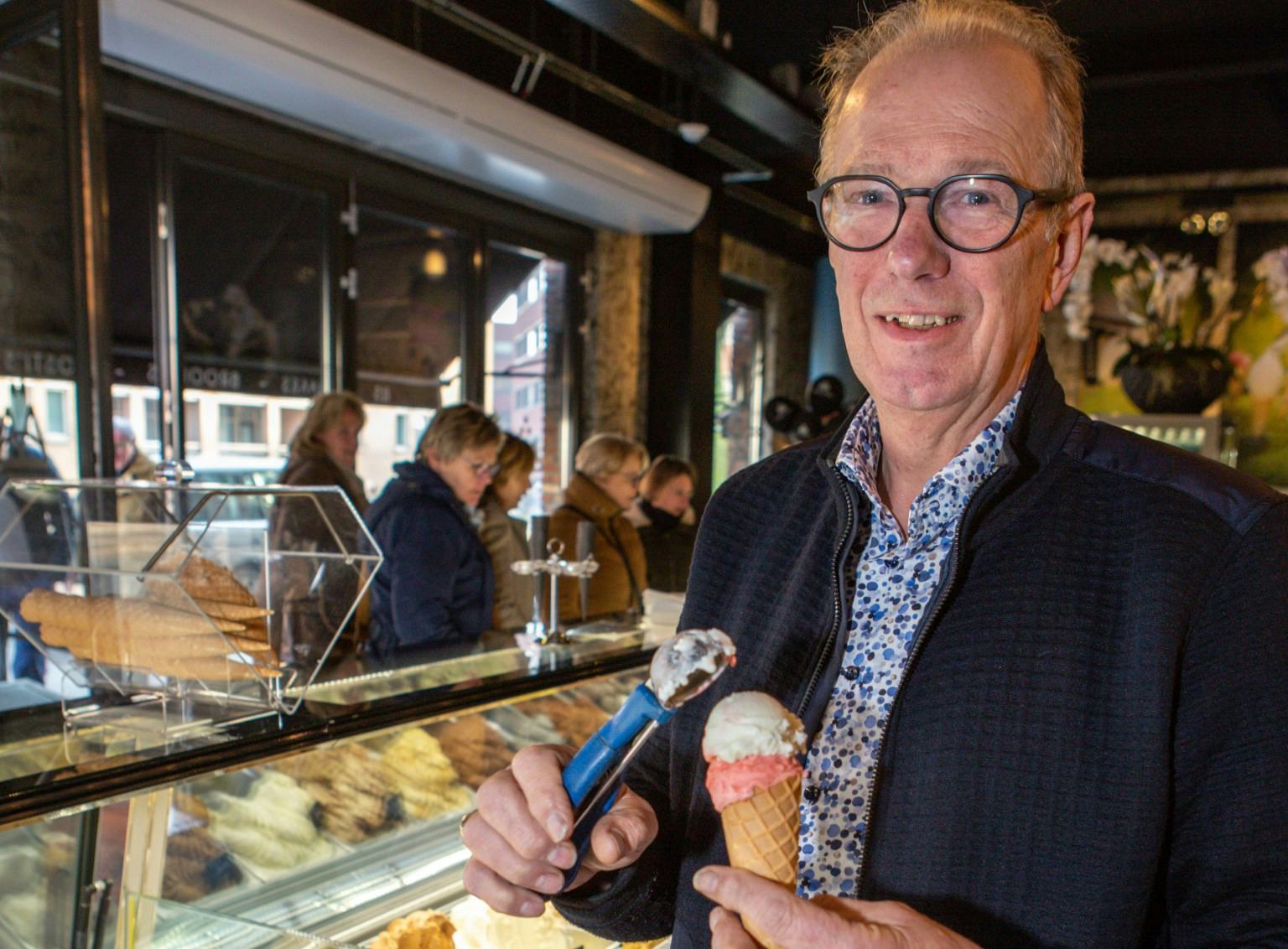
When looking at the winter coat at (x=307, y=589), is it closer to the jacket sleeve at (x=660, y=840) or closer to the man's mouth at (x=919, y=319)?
the jacket sleeve at (x=660, y=840)

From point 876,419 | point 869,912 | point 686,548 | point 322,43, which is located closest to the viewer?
point 869,912

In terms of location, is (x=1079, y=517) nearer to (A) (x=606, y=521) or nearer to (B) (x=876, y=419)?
(B) (x=876, y=419)

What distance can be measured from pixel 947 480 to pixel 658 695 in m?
0.52

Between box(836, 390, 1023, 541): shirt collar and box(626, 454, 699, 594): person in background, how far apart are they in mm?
4521

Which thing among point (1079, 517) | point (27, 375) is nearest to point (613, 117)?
point (27, 375)

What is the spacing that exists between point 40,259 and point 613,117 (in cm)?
548

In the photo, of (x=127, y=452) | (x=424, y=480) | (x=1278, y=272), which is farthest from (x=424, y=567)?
(x=1278, y=272)

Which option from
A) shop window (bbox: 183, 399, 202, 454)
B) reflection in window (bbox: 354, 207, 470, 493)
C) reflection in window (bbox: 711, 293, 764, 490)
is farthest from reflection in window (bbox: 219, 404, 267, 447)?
reflection in window (bbox: 711, 293, 764, 490)

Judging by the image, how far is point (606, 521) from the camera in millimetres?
4938

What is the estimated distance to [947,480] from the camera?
1147 mm

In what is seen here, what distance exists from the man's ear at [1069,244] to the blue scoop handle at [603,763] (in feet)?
2.44

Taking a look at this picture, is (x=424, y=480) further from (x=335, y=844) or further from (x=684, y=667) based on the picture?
(x=684, y=667)

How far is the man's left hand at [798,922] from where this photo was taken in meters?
0.72

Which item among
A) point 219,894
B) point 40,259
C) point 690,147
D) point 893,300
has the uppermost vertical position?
point 690,147
